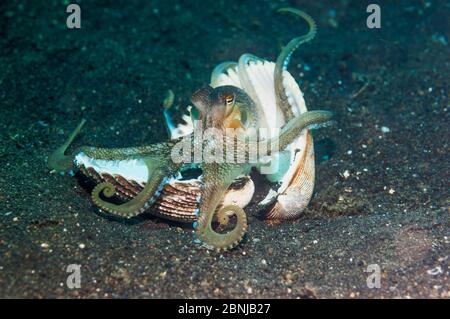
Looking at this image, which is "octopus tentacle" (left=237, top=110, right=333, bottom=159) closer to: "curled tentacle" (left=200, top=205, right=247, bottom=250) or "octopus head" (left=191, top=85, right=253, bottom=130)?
"octopus head" (left=191, top=85, right=253, bottom=130)

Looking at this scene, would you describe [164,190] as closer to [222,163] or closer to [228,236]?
[222,163]

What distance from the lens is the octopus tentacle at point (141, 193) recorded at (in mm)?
2676

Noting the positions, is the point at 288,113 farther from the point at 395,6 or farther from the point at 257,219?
the point at 395,6

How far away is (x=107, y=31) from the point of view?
569cm

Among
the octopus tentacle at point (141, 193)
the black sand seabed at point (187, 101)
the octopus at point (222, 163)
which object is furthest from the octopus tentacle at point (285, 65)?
the octopus tentacle at point (141, 193)

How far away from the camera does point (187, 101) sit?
4.68 m

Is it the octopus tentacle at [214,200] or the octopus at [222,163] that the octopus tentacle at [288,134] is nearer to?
the octopus at [222,163]

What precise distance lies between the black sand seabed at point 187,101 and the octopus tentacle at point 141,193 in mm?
345

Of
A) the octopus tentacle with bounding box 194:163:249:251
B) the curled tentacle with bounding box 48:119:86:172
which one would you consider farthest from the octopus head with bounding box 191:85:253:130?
the curled tentacle with bounding box 48:119:86:172

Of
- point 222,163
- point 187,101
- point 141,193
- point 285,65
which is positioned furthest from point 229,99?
point 187,101

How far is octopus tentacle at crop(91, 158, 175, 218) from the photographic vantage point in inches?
105
